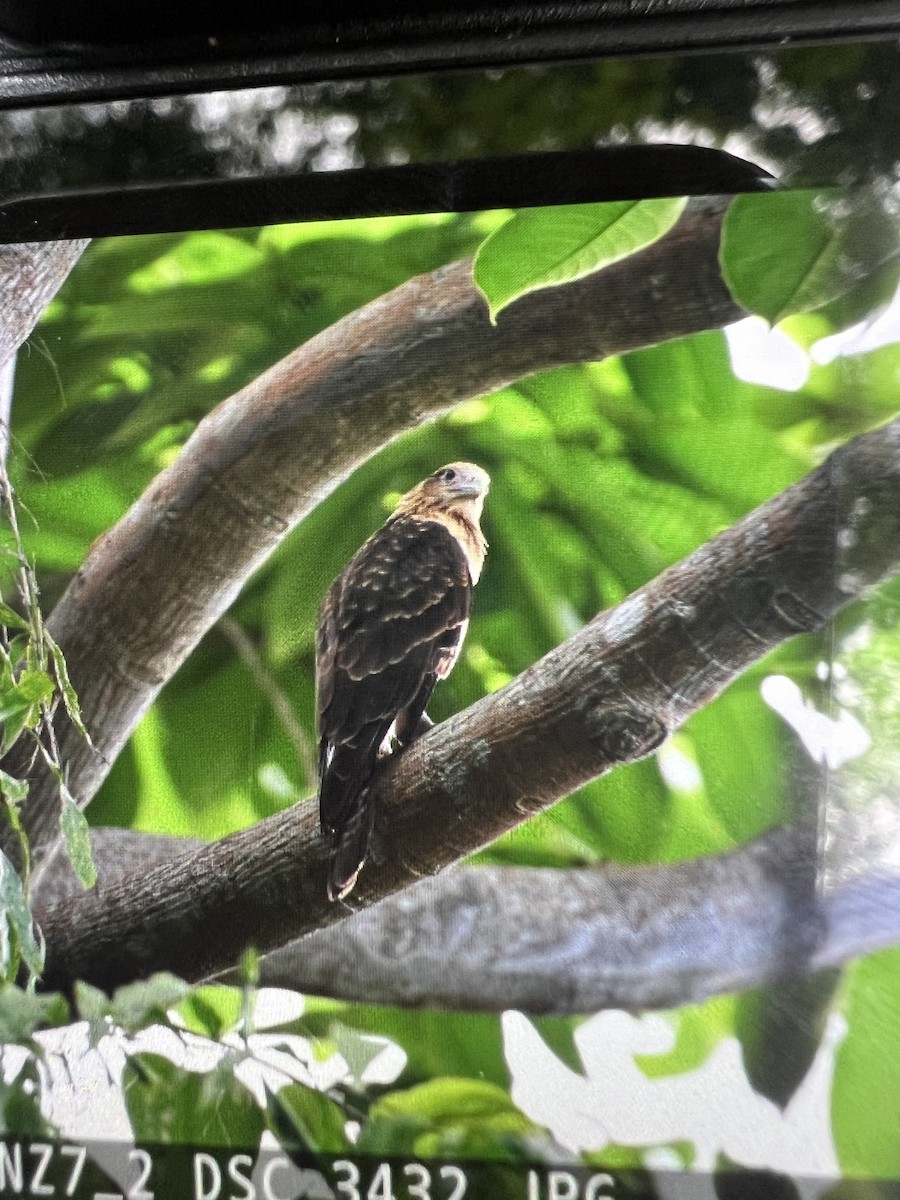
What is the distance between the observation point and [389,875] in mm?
789

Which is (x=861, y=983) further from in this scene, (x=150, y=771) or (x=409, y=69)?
(x=409, y=69)

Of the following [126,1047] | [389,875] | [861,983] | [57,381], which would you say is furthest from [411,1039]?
[57,381]

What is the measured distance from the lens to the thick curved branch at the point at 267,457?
2.67 feet

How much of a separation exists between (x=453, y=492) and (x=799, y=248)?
0.36 m

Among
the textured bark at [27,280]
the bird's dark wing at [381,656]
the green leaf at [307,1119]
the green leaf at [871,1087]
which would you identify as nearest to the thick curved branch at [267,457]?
the bird's dark wing at [381,656]

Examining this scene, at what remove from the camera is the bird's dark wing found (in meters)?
0.80

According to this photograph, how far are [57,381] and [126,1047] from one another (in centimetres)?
63

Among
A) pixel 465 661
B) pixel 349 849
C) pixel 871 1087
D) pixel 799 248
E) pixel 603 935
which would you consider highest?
pixel 799 248

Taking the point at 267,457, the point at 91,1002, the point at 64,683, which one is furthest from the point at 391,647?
the point at 91,1002

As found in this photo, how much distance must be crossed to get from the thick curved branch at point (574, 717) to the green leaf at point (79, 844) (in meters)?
0.07

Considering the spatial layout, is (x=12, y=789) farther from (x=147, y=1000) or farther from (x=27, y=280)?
(x=27, y=280)

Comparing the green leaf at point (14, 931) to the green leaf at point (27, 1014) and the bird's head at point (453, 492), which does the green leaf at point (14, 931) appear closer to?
the green leaf at point (27, 1014)

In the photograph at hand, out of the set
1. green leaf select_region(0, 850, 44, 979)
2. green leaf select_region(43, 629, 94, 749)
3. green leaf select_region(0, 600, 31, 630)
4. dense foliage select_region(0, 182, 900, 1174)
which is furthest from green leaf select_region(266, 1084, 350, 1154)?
green leaf select_region(0, 600, 31, 630)

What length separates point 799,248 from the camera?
77cm
